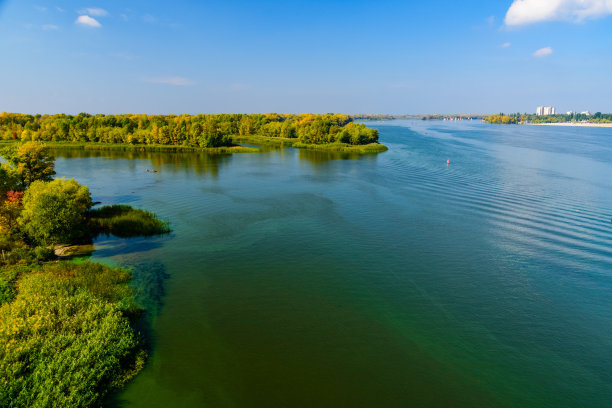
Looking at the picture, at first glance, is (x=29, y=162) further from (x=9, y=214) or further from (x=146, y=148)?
(x=146, y=148)

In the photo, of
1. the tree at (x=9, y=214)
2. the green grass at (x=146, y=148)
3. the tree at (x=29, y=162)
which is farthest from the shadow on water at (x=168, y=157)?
the tree at (x=9, y=214)

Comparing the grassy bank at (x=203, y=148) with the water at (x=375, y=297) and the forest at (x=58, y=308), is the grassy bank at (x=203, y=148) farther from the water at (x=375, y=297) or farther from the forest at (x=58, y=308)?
the forest at (x=58, y=308)

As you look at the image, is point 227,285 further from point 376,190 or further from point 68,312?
point 376,190

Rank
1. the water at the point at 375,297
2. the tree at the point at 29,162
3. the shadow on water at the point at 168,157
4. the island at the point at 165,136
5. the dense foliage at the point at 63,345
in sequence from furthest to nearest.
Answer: the island at the point at 165,136, the shadow on water at the point at 168,157, the tree at the point at 29,162, the water at the point at 375,297, the dense foliage at the point at 63,345

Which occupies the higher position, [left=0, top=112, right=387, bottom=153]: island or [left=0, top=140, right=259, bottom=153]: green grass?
[left=0, top=112, right=387, bottom=153]: island

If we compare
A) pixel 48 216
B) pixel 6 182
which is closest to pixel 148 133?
pixel 6 182

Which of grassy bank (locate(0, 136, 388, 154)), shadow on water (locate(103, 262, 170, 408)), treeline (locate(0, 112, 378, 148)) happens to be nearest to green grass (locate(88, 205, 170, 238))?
shadow on water (locate(103, 262, 170, 408))

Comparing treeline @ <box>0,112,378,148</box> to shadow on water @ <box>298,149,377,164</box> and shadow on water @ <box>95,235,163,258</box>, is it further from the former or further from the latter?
shadow on water @ <box>95,235,163,258</box>
